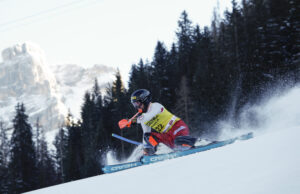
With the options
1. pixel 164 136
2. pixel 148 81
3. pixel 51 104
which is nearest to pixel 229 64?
pixel 148 81

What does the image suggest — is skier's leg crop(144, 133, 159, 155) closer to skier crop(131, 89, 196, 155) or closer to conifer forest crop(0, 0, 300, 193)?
skier crop(131, 89, 196, 155)

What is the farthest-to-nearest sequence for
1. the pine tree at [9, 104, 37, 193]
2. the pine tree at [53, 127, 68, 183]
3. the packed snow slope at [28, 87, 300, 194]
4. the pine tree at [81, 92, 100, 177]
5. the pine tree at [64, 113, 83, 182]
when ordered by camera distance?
the pine tree at [53, 127, 68, 183]
the pine tree at [64, 113, 83, 182]
the pine tree at [81, 92, 100, 177]
the pine tree at [9, 104, 37, 193]
the packed snow slope at [28, 87, 300, 194]

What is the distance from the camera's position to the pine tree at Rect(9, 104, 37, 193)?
129 feet

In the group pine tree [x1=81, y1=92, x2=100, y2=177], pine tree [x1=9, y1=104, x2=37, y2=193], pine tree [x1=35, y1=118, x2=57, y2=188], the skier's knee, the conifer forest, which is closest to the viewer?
the skier's knee

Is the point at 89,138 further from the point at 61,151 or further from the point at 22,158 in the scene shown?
the point at 61,151

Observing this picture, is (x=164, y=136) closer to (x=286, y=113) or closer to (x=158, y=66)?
(x=286, y=113)

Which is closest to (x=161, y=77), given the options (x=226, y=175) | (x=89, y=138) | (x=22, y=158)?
(x=89, y=138)

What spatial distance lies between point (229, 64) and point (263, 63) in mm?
5232

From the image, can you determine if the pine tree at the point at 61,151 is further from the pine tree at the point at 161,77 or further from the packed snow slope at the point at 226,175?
the packed snow slope at the point at 226,175

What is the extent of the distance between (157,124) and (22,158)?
1604 inches

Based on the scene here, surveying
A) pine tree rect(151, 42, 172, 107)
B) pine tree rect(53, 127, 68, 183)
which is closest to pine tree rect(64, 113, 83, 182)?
pine tree rect(53, 127, 68, 183)

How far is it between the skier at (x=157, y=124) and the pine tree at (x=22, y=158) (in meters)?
37.0

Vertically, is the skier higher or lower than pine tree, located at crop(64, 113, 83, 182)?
lower

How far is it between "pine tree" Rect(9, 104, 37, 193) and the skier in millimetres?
36999
